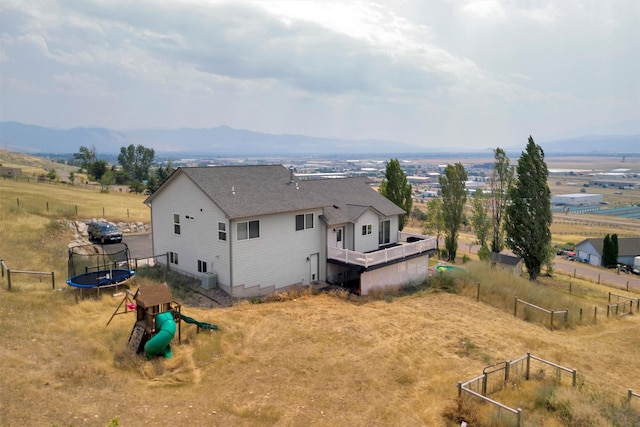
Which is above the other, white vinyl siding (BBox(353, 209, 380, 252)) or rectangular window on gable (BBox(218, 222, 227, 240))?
rectangular window on gable (BBox(218, 222, 227, 240))

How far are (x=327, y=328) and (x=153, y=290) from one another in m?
7.48

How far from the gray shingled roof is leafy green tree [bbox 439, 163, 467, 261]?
15.4m

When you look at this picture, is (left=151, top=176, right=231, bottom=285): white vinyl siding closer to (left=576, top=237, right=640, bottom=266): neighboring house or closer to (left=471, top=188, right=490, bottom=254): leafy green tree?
(left=471, top=188, right=490, bottom=254): leafy green tree

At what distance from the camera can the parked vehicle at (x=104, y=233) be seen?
34469mm

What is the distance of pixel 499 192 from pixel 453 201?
4857 mm

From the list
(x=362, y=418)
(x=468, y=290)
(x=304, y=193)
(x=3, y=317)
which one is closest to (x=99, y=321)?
(x=3, y=317)

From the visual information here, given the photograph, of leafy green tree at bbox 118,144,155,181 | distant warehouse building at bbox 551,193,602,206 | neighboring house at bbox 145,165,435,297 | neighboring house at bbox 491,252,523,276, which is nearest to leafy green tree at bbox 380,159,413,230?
neighboring house at bbox 491,252,523,276

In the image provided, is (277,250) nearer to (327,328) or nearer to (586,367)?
(327,328)

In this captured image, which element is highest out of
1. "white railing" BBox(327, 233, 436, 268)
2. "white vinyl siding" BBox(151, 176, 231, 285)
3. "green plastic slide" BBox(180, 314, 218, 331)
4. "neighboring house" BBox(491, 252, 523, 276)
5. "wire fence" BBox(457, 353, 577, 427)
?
"white vinyl siding" BBox(151, 176, 231, 285)

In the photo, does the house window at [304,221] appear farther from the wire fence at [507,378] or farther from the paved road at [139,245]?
the wire fence at [507,378]

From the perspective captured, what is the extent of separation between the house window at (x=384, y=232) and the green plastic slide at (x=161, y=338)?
19.1 meters

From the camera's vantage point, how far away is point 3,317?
16.7 m

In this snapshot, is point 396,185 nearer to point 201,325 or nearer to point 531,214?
point 531,214

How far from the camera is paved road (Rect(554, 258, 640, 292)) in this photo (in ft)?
162
